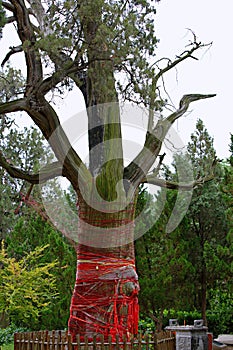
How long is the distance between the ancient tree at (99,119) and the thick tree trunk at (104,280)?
0.04 feet

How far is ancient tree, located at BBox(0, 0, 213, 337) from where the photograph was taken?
5.53 meters

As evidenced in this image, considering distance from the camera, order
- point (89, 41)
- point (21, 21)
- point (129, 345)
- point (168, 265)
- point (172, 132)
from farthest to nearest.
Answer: point (168, 265) < point (172, 132) < point (21, 21) < point (89, 41) < point (129, 345)

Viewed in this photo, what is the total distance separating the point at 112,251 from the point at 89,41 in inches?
93.2

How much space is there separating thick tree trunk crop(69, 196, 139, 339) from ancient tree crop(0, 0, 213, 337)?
0.04ft

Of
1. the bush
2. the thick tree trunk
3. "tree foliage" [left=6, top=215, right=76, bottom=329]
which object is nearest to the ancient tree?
the thick tree trunk

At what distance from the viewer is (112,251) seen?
611 centimetres

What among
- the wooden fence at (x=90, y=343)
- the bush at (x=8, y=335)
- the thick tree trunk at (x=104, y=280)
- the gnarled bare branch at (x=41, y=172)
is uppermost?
the gnarled bare branch at (x=41, y=172)

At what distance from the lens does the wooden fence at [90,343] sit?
528cm

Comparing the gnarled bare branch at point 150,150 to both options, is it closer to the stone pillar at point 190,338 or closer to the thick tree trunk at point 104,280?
the thick tree trunk at point 104,280

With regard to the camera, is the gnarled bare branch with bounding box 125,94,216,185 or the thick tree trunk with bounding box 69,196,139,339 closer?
the thick tree trunk with bounding box 69,196,139,339

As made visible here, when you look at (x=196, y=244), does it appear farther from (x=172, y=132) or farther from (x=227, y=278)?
(x=172, y=132)

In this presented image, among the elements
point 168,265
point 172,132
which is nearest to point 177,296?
point 168,265

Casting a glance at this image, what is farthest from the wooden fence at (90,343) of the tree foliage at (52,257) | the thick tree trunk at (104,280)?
the tree foliage at (52,257)

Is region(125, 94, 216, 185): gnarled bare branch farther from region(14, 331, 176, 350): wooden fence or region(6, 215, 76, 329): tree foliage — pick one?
region(6, 215, 76, 329): tree foliage
